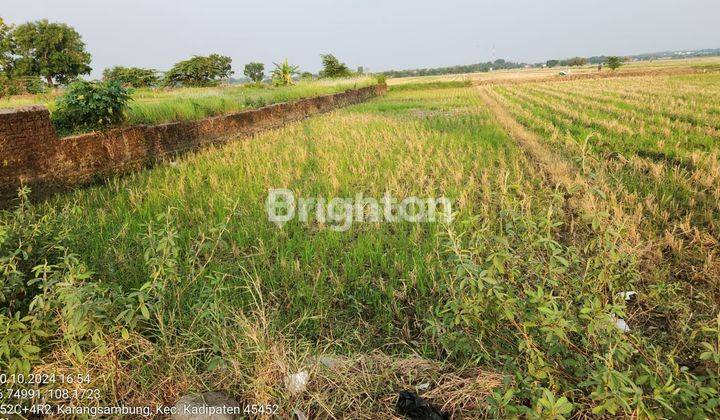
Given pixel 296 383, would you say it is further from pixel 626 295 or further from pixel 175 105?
pixel 175 105

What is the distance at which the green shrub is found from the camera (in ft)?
17.7

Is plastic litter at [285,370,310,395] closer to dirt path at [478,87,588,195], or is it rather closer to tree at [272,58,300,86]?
dirt path at [478,87,588,195]

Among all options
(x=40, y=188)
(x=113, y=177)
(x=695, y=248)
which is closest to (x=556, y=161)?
(x=695, y=248)

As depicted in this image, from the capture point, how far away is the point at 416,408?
1.68m

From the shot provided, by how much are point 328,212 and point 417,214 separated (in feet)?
3.25

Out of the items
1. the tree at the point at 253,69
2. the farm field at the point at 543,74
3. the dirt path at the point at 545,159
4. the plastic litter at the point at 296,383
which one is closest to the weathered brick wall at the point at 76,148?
the plastic litter at the point at 296,383

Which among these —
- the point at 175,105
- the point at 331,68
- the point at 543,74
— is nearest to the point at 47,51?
the point at 331,68

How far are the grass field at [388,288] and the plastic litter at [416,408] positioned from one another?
90mm

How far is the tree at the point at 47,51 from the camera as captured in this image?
4175 centimetres

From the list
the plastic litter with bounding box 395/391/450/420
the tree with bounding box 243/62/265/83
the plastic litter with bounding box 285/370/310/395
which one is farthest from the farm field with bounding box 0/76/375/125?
the tree with bounding box 243/62/265/83

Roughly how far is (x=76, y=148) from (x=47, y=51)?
5191cm

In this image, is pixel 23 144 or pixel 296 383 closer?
pixel 296 383

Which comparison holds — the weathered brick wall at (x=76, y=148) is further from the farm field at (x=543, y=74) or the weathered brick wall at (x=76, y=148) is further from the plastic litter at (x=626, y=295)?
the farm field at (x=543, y=74)

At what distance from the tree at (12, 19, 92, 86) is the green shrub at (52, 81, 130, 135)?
4695 cm
